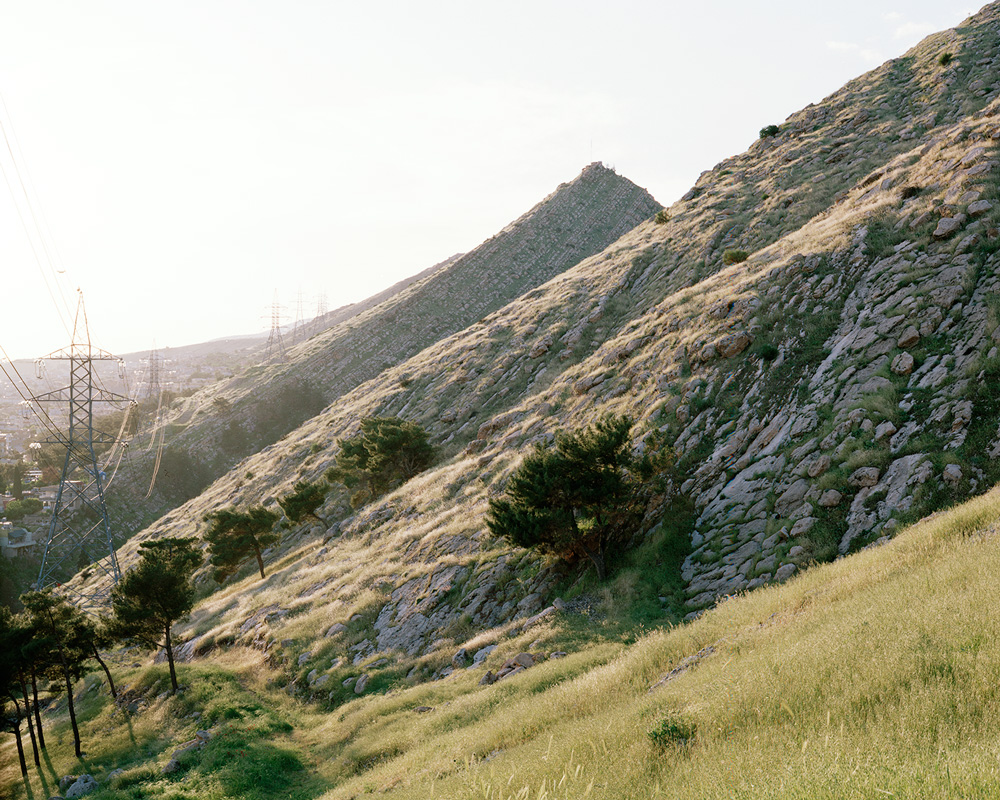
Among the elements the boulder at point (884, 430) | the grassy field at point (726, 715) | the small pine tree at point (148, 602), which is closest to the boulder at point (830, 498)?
the boulder at point (884, 430)

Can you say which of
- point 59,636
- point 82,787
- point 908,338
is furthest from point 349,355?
point 908,338

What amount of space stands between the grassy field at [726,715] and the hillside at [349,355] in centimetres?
7166

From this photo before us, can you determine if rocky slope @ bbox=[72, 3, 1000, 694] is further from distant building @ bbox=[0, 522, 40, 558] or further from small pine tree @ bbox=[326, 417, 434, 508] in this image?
distant building @ bbox=[0, 522, 40, 558]

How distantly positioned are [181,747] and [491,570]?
1253 cm

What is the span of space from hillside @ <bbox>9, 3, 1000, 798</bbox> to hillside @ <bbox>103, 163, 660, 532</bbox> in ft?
144

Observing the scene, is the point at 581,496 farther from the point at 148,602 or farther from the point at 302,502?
the point at 302,502

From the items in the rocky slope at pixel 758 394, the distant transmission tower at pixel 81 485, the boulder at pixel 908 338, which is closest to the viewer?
the rocky slope at pixel 758 394

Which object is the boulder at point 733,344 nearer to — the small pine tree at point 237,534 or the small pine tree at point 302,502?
the small pine tree at point 302,502

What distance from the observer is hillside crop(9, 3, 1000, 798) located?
5824 mm

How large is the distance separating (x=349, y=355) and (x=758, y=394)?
81086mm

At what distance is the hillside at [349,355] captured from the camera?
8325cm

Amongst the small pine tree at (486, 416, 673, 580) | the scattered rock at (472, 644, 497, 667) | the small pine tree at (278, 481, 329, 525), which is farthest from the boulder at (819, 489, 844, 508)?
the small pine tree at (278, 481, 329, 525)

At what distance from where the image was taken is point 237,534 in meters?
40.7

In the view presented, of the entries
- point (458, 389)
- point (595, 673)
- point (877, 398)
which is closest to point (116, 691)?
point (595, 673)
